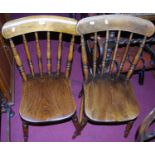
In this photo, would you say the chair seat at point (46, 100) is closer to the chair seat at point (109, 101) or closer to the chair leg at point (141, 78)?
the chair seat at point (109, 101)

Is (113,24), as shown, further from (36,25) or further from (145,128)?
(145,128)

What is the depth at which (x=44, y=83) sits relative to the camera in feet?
5.05

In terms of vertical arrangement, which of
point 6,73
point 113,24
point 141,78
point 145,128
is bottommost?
point 141,78

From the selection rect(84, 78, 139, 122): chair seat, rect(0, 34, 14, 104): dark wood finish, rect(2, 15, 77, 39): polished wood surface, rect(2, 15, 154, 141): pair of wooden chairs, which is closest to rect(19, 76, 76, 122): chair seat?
rect(2, 15, 154, 141): pair of wooden chairs

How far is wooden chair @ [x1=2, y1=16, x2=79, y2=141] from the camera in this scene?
50.4 inches

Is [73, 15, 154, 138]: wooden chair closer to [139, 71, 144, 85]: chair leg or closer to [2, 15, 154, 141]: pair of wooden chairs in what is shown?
[2, 15, 154, 141]: pair of wooden chairs

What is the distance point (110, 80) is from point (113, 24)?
429mm

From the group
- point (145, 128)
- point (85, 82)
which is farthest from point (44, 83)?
point (145, 128)

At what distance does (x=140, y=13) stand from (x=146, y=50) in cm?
30

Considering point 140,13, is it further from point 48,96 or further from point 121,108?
point 48,96

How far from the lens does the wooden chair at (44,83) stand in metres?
1.28

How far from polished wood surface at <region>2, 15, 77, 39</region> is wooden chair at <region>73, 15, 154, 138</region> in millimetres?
77
